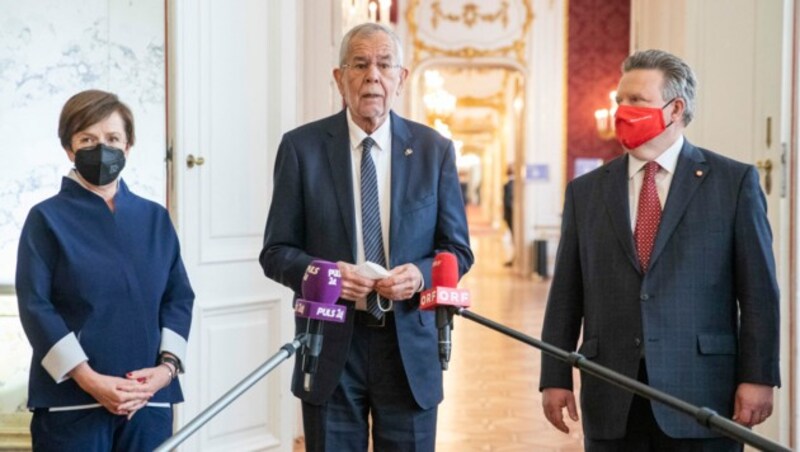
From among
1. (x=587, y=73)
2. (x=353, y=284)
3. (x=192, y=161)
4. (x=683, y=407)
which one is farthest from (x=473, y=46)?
(x=683, y=407)

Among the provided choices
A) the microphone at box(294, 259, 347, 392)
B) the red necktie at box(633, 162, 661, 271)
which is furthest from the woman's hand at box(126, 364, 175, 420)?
the red necktie at box(633, 162, 661, 271)

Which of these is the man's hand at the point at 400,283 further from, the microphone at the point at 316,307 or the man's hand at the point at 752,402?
the man's hand at the point at 752,402

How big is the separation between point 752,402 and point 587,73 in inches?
465

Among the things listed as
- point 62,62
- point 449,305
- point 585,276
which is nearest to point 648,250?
point 585,276

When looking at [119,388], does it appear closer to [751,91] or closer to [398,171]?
[398,171]

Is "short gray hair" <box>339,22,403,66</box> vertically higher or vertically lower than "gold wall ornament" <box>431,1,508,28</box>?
lower

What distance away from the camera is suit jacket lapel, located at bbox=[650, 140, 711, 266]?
2.04 metres

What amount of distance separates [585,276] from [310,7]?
3007mm

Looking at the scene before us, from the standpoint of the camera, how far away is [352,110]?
224 centimetres

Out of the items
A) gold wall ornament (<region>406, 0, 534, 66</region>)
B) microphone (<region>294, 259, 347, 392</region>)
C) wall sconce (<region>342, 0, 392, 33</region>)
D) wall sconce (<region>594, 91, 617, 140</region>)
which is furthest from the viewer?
gold wall ornament (<region>406, 0, 534, 66</region>)

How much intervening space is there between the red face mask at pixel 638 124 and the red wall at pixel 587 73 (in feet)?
37.4

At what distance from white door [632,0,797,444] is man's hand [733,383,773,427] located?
1.56 meters

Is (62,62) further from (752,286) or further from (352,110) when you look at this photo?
(752,286)

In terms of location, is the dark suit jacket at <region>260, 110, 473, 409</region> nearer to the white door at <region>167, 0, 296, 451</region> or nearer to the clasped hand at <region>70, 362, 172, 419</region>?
the clasped hand at <region>70, 362, 172, 419</region>
